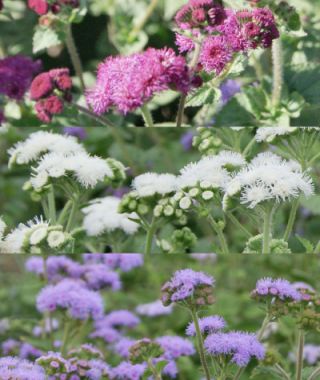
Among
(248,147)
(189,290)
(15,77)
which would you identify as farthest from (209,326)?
(15,77)

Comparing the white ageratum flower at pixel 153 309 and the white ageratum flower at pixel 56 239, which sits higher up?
the white ageratum flower at pixel 56 239

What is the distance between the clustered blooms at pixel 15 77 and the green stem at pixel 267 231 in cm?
101

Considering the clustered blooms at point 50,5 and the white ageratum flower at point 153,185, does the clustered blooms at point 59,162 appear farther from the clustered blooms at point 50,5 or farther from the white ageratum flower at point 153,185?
the clustered blooms at point 50,5

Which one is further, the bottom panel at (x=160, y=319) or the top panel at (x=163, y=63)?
the top panel at (x=163, y=63)

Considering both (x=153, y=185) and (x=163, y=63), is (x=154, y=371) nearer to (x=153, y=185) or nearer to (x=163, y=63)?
(x=153, y=185)

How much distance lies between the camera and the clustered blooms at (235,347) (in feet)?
5.94

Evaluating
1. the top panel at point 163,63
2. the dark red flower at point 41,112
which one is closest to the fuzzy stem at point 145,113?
the top panel at point 163,63

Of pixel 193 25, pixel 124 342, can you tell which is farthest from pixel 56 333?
pixel 193 25

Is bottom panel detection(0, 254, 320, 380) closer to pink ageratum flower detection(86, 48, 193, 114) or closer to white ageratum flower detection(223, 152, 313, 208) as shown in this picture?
white ageratum flower detection(223, 152, 313, 208)

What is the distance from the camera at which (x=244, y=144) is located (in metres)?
2.23

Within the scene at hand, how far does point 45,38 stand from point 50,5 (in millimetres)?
94

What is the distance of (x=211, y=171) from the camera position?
2.03 meters

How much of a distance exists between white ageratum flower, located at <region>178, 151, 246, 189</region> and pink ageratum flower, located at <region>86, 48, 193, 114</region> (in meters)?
0.20

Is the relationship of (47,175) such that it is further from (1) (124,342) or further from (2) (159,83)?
(1) (124,342)
